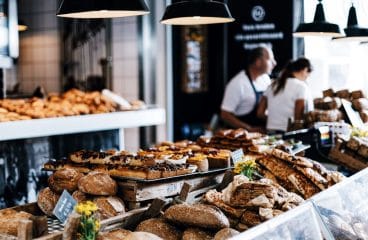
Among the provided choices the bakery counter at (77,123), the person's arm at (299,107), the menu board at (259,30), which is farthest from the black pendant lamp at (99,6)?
the menu board at (259,30)

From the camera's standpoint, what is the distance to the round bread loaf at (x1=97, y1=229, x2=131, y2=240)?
2.20m

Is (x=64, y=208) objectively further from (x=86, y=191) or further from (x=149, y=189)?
(x=149, y=189)

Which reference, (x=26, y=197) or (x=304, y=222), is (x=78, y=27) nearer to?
(x=26, y=197)

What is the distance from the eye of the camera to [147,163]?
2986mm

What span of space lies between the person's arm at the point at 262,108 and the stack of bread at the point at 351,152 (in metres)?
2.84

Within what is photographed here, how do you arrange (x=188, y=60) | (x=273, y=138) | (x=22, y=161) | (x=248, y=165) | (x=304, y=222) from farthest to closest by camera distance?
(x=188, y=60) → (x=22, y=161) → (x=273, y=138) → (x=248, y=165) → (x=304, y=222)

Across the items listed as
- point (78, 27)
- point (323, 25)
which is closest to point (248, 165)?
point (323, 25)

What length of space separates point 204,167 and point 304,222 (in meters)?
1.21

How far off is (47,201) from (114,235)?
2.21 feet

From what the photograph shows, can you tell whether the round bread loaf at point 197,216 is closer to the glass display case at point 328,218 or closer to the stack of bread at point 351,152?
the glass display case at point 328,218

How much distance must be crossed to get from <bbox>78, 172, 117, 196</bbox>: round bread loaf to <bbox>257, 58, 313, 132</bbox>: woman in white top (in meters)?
3.81

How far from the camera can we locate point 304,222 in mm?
2041

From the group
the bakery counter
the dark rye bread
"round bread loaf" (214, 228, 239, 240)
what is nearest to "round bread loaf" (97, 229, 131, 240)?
"round bread loaf" (214, 228, 239, 240)

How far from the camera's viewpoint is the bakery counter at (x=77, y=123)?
204 inches
